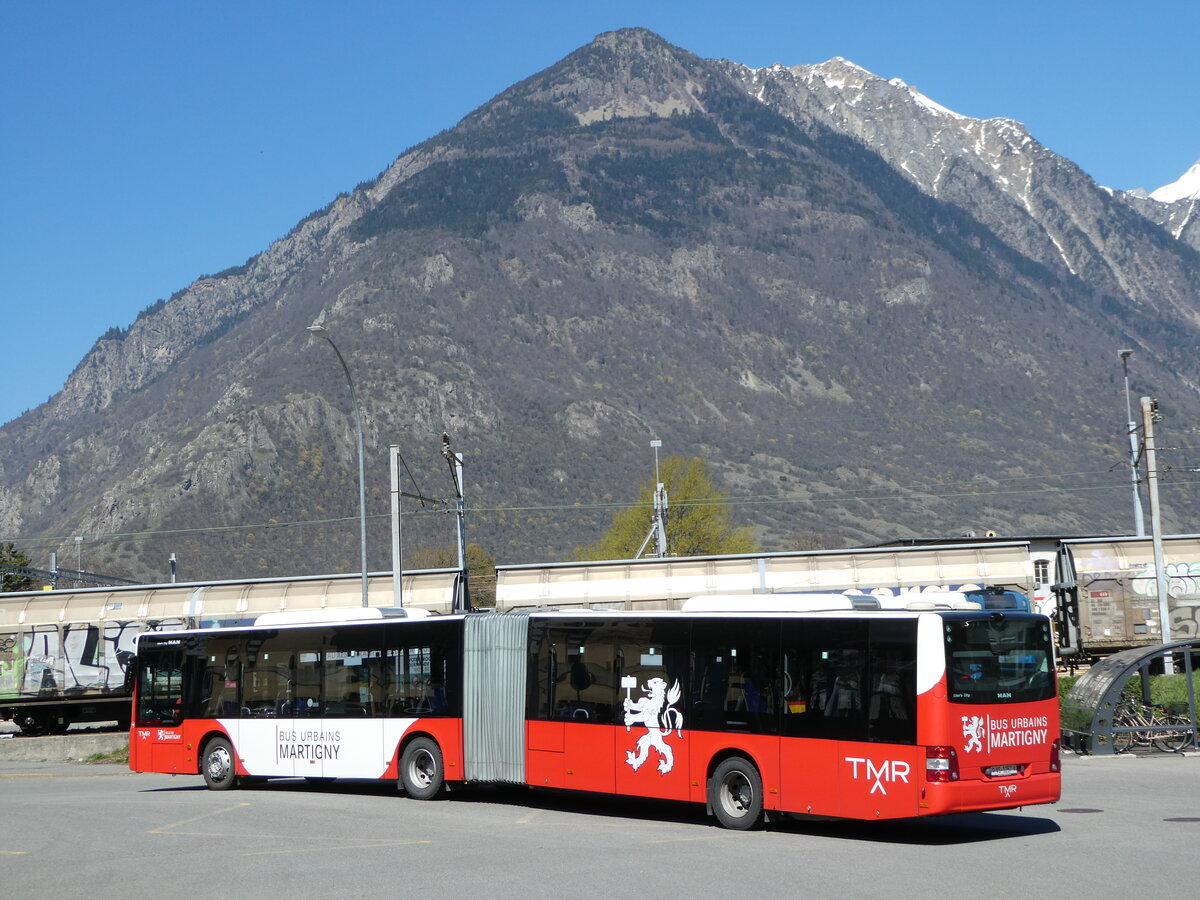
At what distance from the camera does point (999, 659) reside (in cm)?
1585

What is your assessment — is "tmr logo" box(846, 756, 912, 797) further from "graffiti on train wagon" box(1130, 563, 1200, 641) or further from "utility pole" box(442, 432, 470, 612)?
"graffiti on train wagon" box(1130, 563, 1200, 641)

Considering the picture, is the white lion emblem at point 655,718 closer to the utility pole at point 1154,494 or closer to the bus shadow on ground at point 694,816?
the bus shadow on ground at point 694,816

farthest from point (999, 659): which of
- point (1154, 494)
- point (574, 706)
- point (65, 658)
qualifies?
point (65, 658)

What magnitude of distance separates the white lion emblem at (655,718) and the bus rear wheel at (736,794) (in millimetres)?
763

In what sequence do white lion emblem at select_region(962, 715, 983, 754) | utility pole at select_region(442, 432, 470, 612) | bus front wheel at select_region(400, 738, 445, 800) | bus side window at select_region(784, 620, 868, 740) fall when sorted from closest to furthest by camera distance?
1. white lion emblem at select_region(962, 715, 983, 754)
2. bus side window at select_region(784, 620, 868, 740)
3. bus front wheel at select_region(400, 738, 445, 800)
4. utility pole at select_region(442, 432, 470, 612)

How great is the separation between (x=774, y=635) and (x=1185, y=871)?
17.5 feet

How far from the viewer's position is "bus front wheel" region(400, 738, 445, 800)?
Result: 20.9m

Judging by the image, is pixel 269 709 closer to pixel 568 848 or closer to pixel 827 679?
pixel 568 848

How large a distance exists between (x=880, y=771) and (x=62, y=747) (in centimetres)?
2526

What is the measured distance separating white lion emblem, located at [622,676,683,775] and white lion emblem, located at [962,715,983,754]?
3807 mm

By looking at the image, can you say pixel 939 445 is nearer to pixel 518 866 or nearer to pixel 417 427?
pixel 417 427

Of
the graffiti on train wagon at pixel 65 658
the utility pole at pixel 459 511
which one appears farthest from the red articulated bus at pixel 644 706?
the graffiti on train wagon at pixel 65 658

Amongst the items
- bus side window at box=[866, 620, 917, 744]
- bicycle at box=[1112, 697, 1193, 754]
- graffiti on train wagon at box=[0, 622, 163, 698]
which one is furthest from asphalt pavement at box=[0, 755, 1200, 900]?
graffiti on train wagon at box=[0, 622, 163, 698]

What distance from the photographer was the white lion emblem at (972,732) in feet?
50.0
